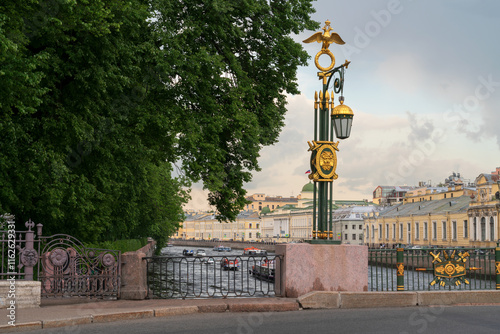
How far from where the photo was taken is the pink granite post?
42.9 feet

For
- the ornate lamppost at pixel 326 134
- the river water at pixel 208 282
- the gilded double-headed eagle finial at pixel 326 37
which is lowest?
the river water at pixel 208 282

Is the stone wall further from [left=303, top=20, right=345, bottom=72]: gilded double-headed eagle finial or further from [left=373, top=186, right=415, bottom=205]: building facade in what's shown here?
[left=373, top=186, right=415, bottom=205]: building facade

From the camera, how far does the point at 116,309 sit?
38.6ft

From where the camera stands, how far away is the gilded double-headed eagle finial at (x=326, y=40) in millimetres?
13781

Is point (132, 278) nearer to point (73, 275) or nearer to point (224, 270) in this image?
point (73, 275)

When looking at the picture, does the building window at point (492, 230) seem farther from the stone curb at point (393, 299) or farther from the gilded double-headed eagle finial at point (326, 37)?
the gilded double-headed eagle finial at point (326, 37)

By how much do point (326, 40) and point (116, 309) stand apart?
7259 mm

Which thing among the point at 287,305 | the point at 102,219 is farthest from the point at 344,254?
the point at 102,219

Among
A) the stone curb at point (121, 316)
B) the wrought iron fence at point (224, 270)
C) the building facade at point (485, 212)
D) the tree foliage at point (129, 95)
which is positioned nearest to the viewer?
the stone curb at point (121, 316)

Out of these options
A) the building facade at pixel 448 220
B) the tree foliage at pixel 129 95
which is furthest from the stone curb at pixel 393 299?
the building facade at pixel 448 220

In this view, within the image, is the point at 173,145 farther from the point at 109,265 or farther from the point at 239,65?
the point at 109,265

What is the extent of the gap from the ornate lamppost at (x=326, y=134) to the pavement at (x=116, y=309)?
187 centimetres

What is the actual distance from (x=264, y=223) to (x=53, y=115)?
176m

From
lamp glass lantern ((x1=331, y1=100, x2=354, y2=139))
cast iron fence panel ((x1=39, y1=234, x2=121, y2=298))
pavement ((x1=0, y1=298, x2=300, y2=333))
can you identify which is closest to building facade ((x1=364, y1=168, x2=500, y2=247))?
lamp glass lantern ((x1=331, y1=100, x2=354, y2=139))
